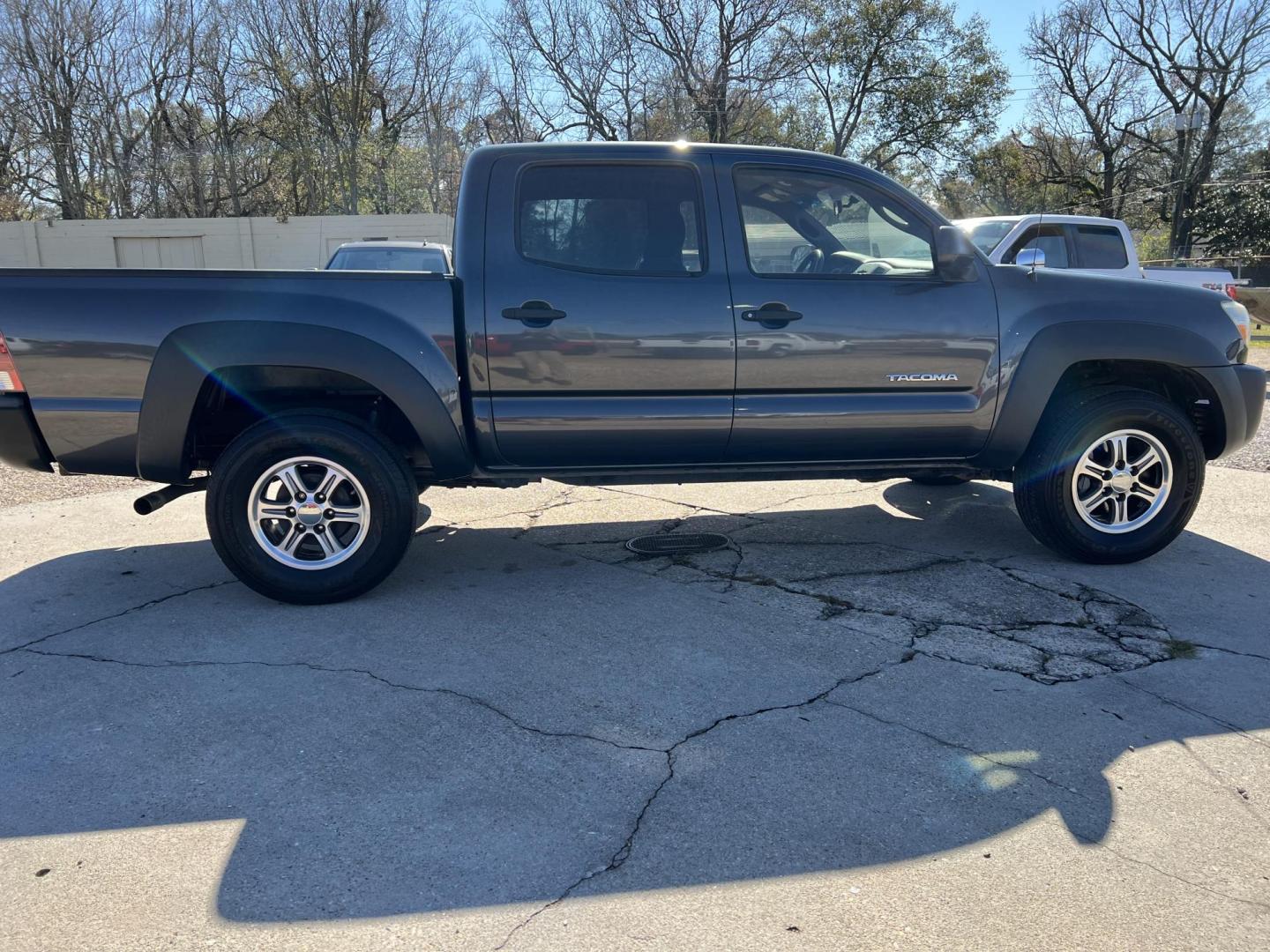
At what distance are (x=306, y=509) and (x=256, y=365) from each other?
2.23 feet

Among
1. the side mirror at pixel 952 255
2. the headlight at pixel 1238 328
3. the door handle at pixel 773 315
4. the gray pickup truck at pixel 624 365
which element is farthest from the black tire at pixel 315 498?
the headlight at pixel 1238 328

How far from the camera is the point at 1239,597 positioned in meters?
4.53

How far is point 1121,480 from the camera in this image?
16.1 feet

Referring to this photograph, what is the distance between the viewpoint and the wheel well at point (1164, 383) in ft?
16.3

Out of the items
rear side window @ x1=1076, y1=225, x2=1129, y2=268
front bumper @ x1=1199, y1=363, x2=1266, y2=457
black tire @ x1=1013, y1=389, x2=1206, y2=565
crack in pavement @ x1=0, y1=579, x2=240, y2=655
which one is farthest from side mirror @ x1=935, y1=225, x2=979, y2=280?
rear side window @ x1=1076, y1=225, x2=1129, y2=268

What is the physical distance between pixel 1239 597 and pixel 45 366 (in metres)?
5.43

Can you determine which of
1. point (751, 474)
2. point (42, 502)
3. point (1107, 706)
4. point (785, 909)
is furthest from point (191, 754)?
point (42, 502)

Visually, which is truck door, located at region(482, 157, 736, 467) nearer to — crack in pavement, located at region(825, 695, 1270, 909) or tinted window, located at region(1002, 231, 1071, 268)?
crack in pavement, located at region(825, 695, 1270, 909)

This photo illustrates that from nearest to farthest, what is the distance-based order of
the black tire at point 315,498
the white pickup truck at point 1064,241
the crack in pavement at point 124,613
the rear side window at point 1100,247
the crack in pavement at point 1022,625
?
the crack in pavement at point 1022,625 < the crack in pavement at point 124,613 < the black tire at point 315,498 < the white pickup truck at point 1064,241 < the rear side window at point 1100,247

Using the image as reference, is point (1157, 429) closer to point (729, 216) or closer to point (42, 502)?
point (729, 216)

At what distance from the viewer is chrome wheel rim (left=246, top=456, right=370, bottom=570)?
4348 millimetres

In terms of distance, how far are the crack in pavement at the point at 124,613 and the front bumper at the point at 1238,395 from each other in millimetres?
5045

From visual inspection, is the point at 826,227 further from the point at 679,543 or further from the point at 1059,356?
the point at 679,543

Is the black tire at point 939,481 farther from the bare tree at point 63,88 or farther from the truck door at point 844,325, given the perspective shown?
the bare tree at point 63,88
